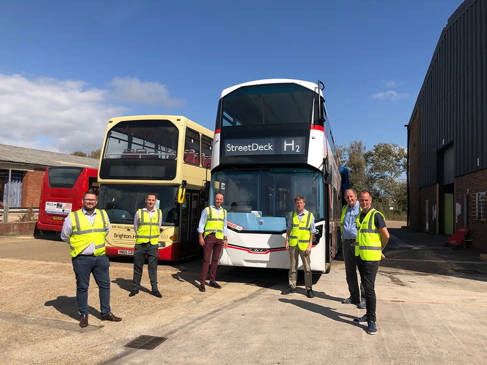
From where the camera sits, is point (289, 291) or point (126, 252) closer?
point (289, 291)

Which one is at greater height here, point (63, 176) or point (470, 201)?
point (63, 176)

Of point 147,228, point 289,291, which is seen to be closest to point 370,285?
point 289,291

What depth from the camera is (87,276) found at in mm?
5031

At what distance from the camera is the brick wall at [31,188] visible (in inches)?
943

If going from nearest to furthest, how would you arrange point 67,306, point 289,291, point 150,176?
1. point 67,306
2. point 289,291
3. point 150,176

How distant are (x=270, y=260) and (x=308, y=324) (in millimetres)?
2412

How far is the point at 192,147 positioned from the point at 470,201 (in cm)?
1285

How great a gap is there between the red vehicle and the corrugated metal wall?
623 inches

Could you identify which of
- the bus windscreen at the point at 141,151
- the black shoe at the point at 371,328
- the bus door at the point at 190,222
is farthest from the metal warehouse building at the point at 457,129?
the black shoe at the point at 371,328

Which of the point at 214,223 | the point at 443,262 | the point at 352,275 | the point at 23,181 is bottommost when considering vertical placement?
the point at 443,262

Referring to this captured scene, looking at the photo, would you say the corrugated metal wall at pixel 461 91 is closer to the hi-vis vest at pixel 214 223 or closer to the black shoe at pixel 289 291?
the black shoe at pixel 289 291

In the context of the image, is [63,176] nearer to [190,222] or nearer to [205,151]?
[205,151]

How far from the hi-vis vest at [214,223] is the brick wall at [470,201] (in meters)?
12.4

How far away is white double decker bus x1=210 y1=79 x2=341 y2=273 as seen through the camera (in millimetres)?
7602
